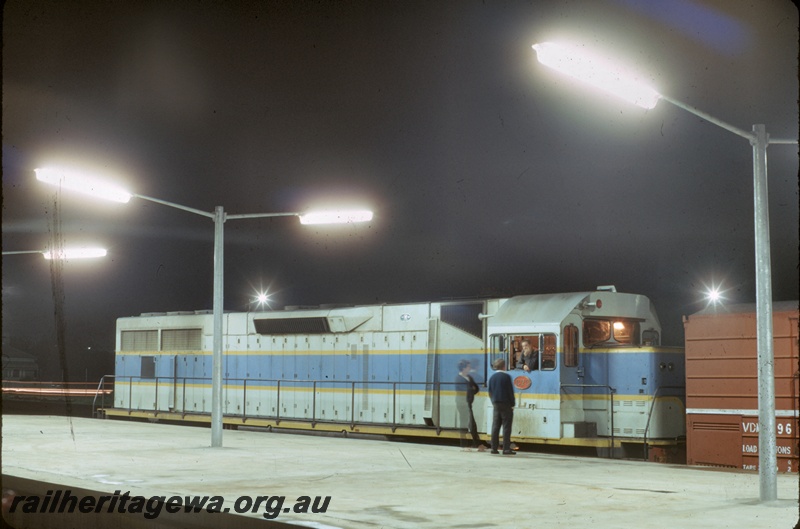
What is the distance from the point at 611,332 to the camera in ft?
61.3

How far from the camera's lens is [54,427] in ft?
75.6

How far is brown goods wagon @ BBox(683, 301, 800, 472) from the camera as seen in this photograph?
14383 millimetres

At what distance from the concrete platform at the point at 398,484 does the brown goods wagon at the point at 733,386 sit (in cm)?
76

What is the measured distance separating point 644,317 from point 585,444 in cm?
322

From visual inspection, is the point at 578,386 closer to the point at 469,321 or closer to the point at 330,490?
the point at 469,321

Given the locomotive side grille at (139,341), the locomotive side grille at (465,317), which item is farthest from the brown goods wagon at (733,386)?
the locomotive side grille at (139,341)

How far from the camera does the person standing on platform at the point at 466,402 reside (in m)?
19.0

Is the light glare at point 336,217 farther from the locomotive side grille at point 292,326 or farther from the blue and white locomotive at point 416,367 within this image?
the locomotive side grille at point 292,326

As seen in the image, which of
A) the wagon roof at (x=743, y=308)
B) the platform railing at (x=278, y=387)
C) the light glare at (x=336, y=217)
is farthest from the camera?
the platform railing at (x=278, y=387)

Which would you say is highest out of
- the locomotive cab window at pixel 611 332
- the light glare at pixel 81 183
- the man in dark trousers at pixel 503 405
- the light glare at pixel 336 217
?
the light glare at pixel 81 183

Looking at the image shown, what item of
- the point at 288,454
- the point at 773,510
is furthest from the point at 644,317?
the point at 773,510

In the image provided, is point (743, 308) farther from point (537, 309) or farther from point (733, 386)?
point (537, 309)

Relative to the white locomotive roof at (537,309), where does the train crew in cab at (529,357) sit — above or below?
below

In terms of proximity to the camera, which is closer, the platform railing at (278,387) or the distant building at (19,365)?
the platform railing at (278,387)
